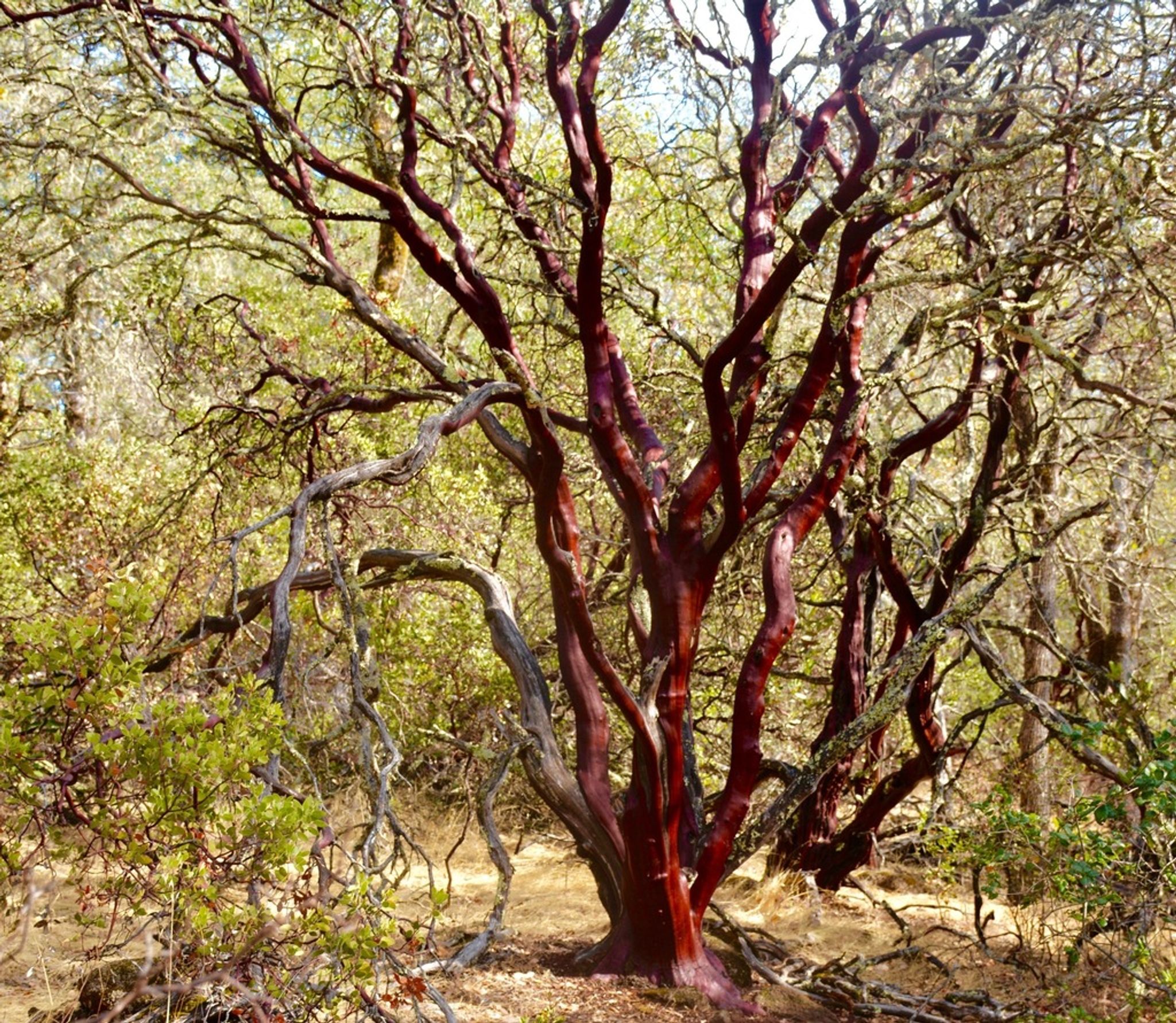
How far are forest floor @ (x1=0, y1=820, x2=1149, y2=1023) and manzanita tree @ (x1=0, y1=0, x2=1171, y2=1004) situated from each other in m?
0.32

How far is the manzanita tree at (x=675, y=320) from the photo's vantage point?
5.21 meters

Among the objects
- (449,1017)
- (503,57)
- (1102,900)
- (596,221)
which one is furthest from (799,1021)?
(503,57)

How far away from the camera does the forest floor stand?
4973mm

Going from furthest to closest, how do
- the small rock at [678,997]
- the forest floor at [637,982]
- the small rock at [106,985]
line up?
the small rock at [678,997]
the forest floor at [637,982]
the small rock at [106,985]

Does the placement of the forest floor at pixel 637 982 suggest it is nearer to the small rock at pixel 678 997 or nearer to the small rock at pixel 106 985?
the small rock at pixel 678 997

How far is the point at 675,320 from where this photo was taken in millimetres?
7262

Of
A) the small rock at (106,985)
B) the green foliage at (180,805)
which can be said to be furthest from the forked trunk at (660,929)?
the green foliage at (180,805)

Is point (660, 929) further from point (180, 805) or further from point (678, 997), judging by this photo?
point (180, 805)

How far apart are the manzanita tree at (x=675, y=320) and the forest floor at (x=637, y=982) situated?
12.8 inches

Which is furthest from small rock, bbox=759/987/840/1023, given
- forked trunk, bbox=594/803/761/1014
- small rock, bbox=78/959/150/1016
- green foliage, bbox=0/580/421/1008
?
small rock, bbox=78/959/150/1016

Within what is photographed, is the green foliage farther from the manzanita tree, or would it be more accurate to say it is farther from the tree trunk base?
the tree trunk base

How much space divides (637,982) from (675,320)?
404 centimetres

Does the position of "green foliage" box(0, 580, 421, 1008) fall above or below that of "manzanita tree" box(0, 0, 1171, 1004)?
below

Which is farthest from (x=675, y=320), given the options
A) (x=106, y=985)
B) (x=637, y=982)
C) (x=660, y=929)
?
(x=106, y=985)
